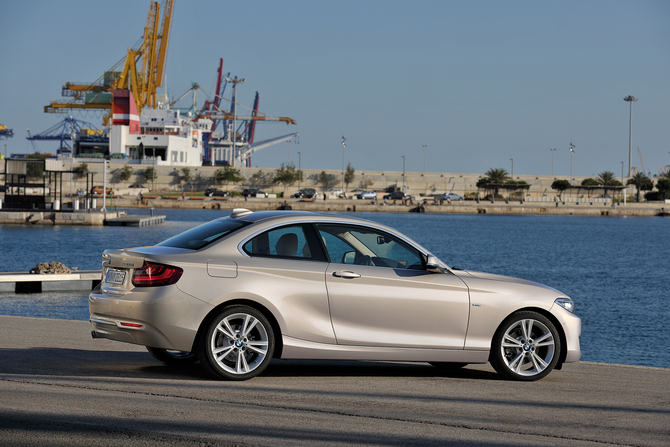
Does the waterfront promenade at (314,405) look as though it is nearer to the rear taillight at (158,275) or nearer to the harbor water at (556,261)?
the rear taillight at (158,275)

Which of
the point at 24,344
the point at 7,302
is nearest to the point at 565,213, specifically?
the point at 7,302

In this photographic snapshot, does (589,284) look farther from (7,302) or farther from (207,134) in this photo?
(207,134)

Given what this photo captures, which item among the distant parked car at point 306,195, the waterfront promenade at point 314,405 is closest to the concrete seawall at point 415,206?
the distant parked car at point 306,195

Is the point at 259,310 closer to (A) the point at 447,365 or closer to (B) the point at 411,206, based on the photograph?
(A) the point at 447,365

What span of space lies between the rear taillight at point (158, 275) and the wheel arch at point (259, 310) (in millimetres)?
481

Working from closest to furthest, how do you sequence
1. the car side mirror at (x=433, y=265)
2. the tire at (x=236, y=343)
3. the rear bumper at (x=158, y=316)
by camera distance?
the rear bumper at (x=158, y=316) < the tire at (x=236, y=343) < the car side mirror at (x=433, y=265)

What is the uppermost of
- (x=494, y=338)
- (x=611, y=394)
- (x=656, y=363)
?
(x=494, y=338)

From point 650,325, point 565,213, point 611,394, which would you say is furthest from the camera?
point 565,213

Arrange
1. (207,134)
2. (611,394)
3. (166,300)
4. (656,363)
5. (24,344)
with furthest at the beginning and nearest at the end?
(207,134), (656,363), (24,344), (611,394), (166,300)

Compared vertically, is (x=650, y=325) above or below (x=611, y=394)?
below

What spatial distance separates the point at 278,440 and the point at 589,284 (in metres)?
33.0

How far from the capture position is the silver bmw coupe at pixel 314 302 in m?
6.87

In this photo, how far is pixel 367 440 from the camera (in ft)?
17.1

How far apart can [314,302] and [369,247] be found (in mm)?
867
